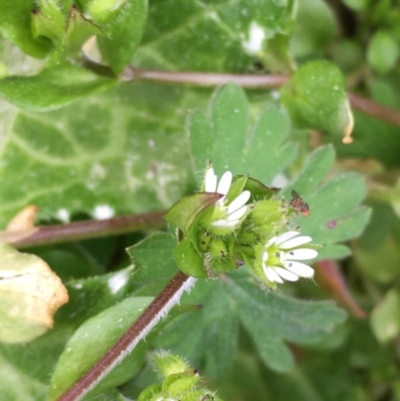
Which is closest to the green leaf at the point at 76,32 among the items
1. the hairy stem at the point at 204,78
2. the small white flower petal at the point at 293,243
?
the hairy stem at the point at 204,78

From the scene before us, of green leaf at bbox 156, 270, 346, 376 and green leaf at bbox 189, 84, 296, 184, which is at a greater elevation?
green leaf at bbox 189, 84, 296, 184

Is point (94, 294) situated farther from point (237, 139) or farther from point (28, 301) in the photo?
point (237, 139)

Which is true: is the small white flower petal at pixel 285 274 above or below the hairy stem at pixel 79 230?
above

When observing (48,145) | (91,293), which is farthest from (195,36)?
(91,293)

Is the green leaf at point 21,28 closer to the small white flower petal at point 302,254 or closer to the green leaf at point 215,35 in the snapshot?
the green leaf at point 215,35

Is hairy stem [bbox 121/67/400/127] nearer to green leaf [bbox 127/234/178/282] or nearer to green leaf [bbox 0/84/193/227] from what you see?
green leaf [bbox 0/84/193/227]

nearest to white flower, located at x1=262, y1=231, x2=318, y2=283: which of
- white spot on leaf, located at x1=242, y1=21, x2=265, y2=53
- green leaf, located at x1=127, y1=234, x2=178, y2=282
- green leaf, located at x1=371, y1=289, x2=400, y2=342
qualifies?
green leaf, located at x1=127, y1=234, x2=178, y2=282
